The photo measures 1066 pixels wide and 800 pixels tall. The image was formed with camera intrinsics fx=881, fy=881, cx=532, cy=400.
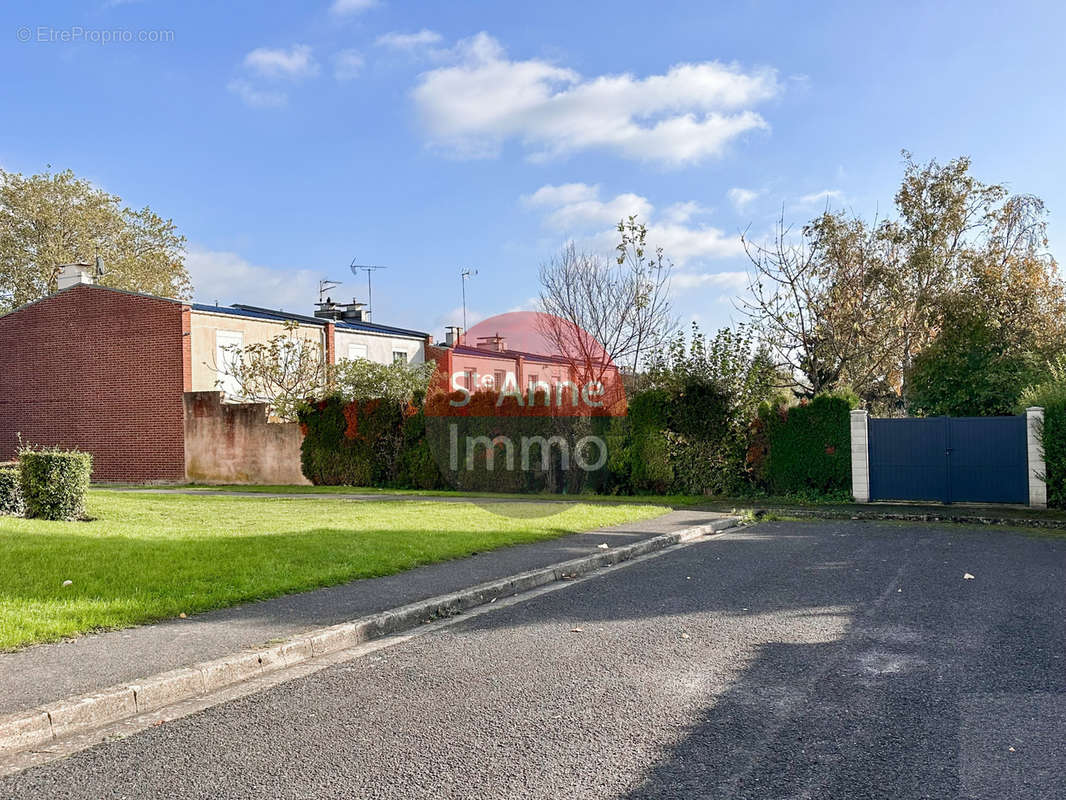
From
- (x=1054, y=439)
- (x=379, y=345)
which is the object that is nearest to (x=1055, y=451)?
(x=1054, y=439)

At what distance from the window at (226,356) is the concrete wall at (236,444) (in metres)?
1.86

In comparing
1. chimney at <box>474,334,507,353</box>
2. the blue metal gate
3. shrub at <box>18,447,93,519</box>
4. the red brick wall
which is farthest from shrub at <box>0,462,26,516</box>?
chimney at <box>474,334,507,353</box>

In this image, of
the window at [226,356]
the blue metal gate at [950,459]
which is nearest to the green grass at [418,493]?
the blue metal gate at [950,459]

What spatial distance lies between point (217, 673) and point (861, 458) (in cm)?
1651

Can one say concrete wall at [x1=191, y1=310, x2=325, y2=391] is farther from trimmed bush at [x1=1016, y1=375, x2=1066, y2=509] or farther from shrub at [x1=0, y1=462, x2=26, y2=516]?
trimmed bush at [x1=1016, y1=375, x2=1066, y2=509]

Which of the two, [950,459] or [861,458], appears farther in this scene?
[861,458]

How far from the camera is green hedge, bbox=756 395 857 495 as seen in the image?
781 inches

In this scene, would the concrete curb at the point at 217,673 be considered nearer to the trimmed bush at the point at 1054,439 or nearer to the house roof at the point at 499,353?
the trimmed bush at the point at 1054,439

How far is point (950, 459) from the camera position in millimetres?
18656

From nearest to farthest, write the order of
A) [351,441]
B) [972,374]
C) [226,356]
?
[972,374] < [351,441] < [226,356]

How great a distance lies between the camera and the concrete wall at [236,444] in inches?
1061

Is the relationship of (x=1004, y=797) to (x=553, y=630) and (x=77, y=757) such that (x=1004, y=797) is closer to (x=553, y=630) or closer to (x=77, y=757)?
(x=553, y=630)

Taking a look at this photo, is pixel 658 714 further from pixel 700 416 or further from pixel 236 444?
pixel 236 444

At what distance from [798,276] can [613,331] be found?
558 centimetres
